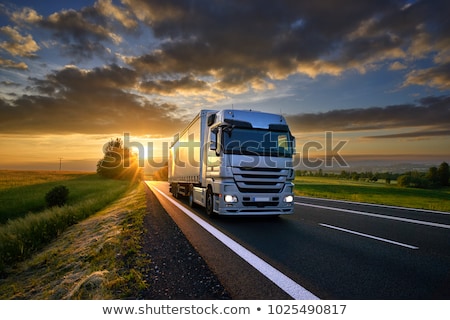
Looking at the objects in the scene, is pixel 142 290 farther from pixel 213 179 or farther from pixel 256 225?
pixel 213 179

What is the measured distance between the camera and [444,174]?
196 feet

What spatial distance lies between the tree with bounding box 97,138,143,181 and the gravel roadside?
2946 inches

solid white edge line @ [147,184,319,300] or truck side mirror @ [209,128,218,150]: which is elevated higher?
truck side mirror @ [209,128,218,150]

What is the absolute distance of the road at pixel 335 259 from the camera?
11.6ft

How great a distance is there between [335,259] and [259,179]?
13.7ft

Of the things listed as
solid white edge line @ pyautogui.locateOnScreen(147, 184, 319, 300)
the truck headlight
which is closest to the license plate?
the truck headlight

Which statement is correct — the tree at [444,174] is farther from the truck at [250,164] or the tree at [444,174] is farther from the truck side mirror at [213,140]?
the truck side mirror at [213,140]

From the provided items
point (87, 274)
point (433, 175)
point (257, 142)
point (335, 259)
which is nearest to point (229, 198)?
point (257, 142)

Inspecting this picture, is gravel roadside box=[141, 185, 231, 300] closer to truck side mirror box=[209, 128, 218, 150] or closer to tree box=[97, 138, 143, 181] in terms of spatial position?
truck side mirror box=[209, 128, 218, 150]

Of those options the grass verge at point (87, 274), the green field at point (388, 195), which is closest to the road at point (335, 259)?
the grass verge at point (87, 274)

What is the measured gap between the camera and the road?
353cm

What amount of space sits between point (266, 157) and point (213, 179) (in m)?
2.01

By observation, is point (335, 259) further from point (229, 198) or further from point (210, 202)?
point (210, 202)
